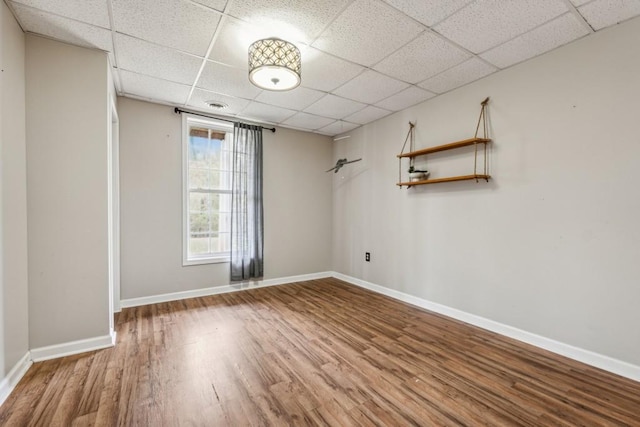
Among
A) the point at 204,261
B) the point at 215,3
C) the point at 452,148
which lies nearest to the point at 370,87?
the point at 452,148

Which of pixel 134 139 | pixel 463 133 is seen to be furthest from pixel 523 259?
pixel 134 139

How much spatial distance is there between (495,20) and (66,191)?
3.60 m

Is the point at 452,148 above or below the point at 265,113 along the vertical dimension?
below

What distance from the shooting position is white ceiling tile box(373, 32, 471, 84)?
231 cm

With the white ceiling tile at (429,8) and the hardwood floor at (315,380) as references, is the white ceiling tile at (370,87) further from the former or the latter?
the hardwood floor at (315,380)

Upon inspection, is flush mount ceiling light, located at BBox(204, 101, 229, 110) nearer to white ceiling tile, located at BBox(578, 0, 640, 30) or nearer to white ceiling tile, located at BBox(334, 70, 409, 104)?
white ceiling tile, located at BBox(334, 70, 409, 104)

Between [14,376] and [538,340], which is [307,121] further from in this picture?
[14,376]

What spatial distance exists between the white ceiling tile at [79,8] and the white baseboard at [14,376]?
97.9 inches

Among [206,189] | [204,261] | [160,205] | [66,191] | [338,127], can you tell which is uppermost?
[338,127]

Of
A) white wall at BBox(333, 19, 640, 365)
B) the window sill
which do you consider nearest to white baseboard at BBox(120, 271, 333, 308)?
the window sill

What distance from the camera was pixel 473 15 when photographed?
199cm

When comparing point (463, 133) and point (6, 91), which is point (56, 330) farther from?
point (463, 133)

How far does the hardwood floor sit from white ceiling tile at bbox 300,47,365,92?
2.61 metres

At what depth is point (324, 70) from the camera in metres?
2.77
